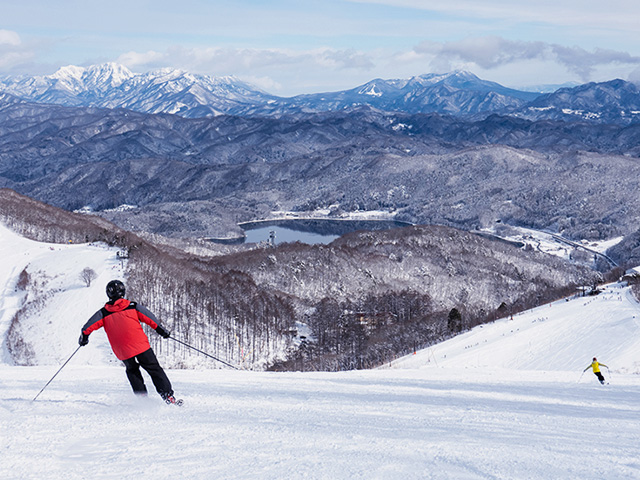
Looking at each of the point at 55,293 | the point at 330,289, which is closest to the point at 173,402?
the point at 55,293

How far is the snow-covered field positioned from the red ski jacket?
109 centimetres

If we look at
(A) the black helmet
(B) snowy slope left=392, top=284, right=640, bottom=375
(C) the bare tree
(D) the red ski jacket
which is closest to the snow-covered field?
(D) the red ski jacket

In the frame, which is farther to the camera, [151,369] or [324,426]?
[151,369]

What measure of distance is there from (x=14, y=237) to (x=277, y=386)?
88.7m

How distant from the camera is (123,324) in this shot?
33.3 feet

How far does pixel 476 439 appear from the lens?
827cm

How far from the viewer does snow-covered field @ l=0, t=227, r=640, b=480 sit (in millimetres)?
6836

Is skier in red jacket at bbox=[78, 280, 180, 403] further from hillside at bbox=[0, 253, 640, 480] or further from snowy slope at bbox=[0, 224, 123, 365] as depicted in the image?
snowy slope at bbox=[0, 224, 123, 365]

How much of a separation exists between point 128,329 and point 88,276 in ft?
187

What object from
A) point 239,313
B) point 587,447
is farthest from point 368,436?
point 239,313

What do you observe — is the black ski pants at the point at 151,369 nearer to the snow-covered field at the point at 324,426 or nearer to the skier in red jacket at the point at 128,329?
the skier in red jacket at the point at 128,329

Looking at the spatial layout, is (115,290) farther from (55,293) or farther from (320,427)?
(55,293)

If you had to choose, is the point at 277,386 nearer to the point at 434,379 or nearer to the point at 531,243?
the point at 434,379

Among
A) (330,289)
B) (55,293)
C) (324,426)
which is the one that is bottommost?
(324,426)
